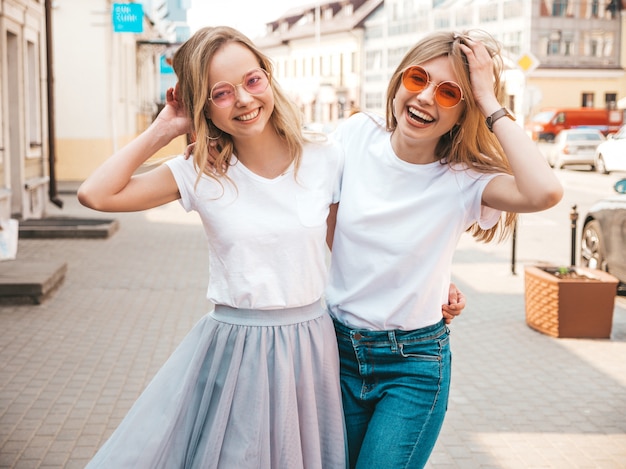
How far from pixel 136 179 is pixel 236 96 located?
40 centimetres

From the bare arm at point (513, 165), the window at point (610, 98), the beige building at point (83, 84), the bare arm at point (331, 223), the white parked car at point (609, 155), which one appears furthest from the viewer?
the window at point (610, 98)

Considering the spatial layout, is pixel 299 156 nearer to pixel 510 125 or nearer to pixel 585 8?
pixel 510 125

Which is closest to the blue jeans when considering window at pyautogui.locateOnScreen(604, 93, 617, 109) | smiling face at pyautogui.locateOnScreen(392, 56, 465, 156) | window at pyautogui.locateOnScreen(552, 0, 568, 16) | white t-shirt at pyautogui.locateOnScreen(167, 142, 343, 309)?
white t-shirt at pyautogui.locateOnScreen(167, 142, 343, 309)

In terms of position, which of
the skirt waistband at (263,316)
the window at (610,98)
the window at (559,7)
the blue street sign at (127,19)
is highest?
the window at (559,7)

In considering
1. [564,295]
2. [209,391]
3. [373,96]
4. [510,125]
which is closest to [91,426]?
[209,391]

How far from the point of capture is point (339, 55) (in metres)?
81.9

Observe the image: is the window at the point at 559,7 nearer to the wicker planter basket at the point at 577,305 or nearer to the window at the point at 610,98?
the window at the point at 610,98

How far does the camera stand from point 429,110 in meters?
2.73

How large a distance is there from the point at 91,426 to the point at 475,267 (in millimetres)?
7270

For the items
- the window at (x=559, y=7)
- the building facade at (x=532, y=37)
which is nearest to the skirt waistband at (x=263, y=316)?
the building facade at (x=532, y=37)

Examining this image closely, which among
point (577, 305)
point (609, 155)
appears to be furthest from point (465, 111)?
point (609, 155)

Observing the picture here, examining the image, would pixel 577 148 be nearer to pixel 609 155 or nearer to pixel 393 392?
pixel 609 155

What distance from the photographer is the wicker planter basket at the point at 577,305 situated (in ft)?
25.2

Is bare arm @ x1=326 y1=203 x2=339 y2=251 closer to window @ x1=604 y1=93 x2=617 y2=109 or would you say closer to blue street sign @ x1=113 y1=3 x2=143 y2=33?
blue street sign @ x1=113 y1=3 x2=143 y2=33
